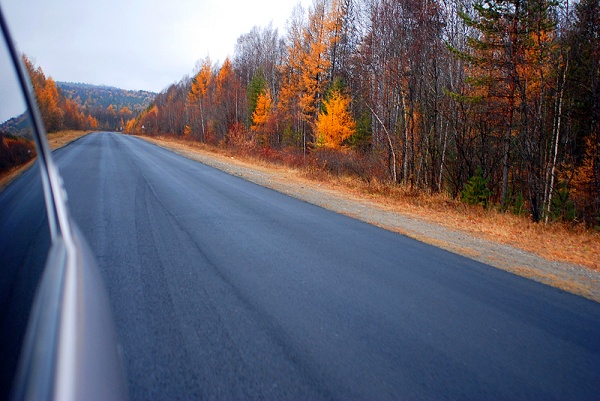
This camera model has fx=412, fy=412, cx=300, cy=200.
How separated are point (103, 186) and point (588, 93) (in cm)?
1832

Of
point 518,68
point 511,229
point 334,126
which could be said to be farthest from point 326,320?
point 334,126

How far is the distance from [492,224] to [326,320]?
8599mm

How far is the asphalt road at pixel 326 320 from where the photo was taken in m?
2.67

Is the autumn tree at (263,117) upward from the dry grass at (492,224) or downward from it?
upward

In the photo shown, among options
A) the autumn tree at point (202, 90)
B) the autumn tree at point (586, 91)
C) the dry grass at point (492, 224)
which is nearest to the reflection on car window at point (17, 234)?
the dry grass at point (492, 224)

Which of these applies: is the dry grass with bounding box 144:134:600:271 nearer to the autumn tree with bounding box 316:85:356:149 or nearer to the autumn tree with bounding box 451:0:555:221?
the autumn tree with bounding box 451:0:555:221

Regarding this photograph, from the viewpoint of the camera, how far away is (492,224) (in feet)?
35.3

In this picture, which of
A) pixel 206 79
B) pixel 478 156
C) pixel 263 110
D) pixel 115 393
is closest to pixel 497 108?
pixel 478 156

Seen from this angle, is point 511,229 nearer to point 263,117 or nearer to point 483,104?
point 483,104

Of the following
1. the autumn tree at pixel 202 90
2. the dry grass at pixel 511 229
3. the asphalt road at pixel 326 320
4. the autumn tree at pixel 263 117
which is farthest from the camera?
the autumn tree at pixel 202 90

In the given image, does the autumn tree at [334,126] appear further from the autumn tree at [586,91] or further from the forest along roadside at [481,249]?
the forest along roadside at [481,249]

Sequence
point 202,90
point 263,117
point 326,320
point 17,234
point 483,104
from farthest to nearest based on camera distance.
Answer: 1. point 202,90
2. point 263,117
3. point 483,104
4. point 326,320
5. point 17,234

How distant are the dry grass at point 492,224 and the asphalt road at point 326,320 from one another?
2942mm

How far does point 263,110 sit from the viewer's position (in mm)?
43156
